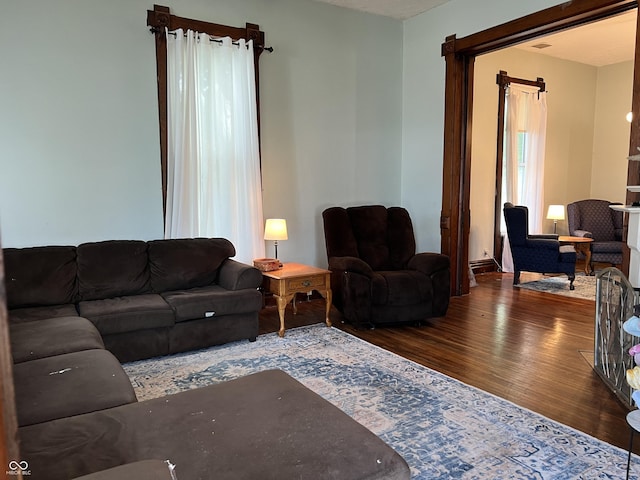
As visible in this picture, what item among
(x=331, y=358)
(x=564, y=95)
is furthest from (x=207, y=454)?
(x=564, y=95)

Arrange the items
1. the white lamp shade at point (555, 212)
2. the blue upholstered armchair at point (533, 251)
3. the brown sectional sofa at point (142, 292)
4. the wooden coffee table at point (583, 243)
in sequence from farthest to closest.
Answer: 1. the white lamp shade at point (555, 212)
2. the wooden coffee table at point (583, 243)
3. the blue upholstered armchair at point (533, 251)
4. the brown sectional sofa at point (142, 292)

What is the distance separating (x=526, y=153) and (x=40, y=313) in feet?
22.3

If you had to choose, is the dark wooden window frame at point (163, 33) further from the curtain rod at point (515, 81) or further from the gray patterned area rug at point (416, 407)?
the curtain rod at point (515, 81)

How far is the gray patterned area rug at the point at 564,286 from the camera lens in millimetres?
5516

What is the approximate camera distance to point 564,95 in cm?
769

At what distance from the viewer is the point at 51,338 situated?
8.39 ft

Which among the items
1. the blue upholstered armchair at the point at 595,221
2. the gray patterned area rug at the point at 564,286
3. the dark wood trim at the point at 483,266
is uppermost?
the blue upholstered armchair at the point at 595,221

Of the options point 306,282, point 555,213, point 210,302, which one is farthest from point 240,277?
point 555,213

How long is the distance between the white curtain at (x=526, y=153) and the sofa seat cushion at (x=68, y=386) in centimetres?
614

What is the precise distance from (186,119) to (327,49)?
189cm

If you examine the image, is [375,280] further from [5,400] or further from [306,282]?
[5,400]

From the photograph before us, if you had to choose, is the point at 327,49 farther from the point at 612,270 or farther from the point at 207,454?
the point at 207,454

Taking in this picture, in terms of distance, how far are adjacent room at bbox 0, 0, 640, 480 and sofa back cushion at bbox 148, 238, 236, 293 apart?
19 mm

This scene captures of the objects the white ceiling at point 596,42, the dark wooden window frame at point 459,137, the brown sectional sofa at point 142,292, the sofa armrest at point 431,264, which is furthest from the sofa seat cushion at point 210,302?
the white ceiling at point 596,42
